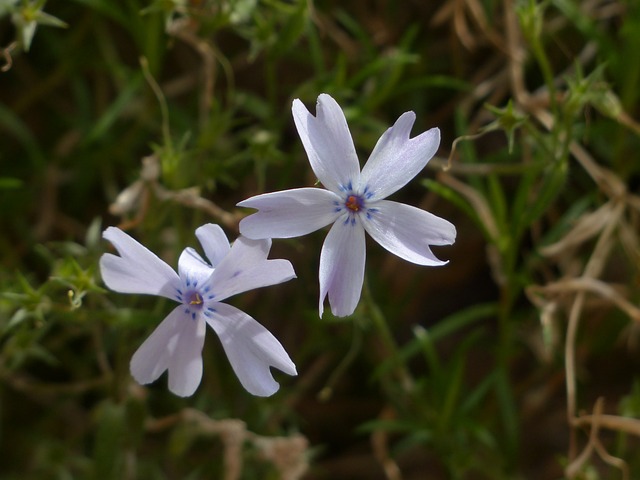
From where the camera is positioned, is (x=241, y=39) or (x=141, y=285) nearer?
(x=141, y=285)

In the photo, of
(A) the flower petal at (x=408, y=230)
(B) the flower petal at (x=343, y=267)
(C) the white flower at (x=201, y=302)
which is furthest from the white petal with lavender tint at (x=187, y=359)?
(A) the flower petal at (x=408, y=230)

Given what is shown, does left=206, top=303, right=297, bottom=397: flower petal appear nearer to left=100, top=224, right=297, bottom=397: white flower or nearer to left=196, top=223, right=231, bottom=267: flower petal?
left=100, top=224, right=297, bottom=397: white flower

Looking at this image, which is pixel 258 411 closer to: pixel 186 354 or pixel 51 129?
pixel 186 354

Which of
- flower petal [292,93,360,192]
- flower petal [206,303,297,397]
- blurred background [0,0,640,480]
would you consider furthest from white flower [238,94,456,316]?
blurred background [0,0,640,480]

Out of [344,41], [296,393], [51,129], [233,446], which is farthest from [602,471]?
[51,129]

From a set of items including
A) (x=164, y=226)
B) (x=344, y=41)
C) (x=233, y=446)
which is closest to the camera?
(x=233, y=446)

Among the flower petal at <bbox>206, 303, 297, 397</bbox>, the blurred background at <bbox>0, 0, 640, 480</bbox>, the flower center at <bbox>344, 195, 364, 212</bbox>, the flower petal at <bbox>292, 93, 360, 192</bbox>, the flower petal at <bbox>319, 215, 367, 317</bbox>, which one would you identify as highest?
the blurred background at <bbox>0, 0, 640, 480</bbox>

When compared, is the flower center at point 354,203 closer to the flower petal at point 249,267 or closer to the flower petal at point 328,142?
the flower petal at point 328,142
